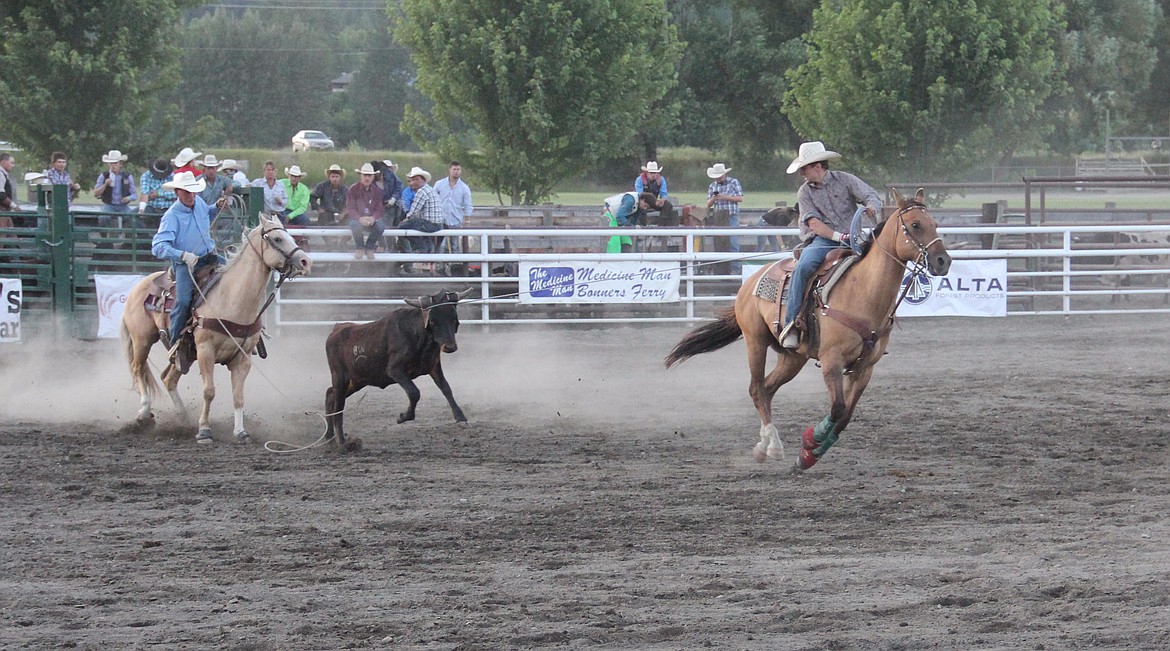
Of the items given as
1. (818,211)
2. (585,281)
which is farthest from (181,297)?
(585,281)

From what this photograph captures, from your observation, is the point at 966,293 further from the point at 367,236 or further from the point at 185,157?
the point at 185,157

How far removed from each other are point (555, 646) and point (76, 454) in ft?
17.1

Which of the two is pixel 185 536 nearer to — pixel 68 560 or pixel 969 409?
pixel 68 560

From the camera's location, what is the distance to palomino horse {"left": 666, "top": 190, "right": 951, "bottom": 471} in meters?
7.65

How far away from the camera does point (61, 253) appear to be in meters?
14.9

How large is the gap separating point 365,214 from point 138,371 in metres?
5.53

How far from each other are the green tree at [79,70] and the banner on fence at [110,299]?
26.8ft

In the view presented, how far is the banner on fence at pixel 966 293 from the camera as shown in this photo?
15578 mm

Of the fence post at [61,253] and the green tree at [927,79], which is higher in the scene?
the green tree at [927,79]

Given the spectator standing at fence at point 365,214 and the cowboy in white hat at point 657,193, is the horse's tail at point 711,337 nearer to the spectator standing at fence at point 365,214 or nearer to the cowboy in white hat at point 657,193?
the spectator standing at fence at point 365,214

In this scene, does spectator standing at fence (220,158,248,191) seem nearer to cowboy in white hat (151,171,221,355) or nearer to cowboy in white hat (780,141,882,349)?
cowboy in white hat (151,171,221,355)

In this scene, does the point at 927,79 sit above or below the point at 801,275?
above

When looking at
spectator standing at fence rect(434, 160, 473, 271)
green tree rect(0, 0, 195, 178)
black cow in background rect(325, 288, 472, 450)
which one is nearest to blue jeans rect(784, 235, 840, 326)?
black cow in background rect(325, 288, 472, 450)

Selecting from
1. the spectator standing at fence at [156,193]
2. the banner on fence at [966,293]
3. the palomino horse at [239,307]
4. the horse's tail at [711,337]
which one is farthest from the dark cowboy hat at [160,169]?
the horse's tail at [711,337]
